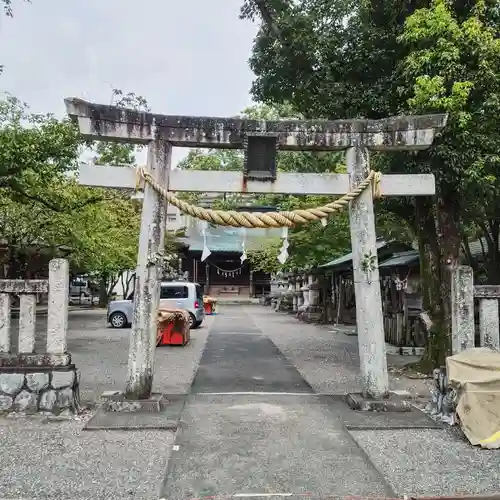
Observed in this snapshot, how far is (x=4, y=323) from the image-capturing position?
6.91 m

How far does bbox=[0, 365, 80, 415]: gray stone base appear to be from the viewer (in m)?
6.67

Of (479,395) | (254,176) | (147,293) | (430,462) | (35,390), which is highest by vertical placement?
(254,176)

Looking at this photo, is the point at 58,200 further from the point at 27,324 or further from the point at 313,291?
the point at 313,291

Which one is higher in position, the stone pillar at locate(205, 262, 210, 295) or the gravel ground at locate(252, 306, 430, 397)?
the stone pillar at locate(205, 262, 210, 295)

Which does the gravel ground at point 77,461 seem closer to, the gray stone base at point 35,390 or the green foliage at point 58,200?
the gray stone base at point 35,390

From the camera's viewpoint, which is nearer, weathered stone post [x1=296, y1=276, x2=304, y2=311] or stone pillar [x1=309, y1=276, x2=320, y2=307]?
stone pillar [x1=309, y1=276, x2=320, y2=307]

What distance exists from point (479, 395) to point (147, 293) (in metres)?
4.19

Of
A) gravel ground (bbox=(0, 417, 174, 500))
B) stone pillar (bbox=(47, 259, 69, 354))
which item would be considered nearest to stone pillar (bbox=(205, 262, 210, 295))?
stone pillar (bbox=(47, 259, 69, 354))

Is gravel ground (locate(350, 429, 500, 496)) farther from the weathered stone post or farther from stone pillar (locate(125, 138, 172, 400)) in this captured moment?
the weathered stone post

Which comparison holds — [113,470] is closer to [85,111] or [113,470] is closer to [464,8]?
[85,111]

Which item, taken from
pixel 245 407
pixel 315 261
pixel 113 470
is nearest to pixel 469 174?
pixel 245 407

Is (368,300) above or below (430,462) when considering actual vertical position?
above

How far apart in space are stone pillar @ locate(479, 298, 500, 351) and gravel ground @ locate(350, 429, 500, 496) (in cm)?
139

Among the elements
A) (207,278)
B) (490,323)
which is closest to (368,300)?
(490,323)
